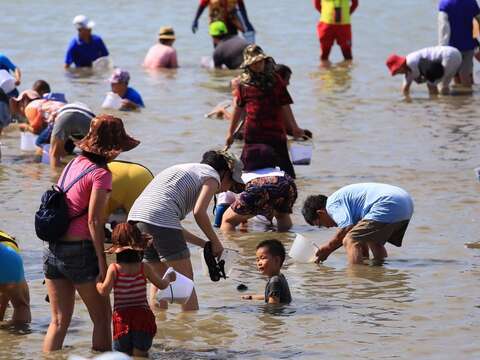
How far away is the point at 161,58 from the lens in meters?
20.7

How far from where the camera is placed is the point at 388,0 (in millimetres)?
30875

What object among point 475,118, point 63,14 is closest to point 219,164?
point 475,118

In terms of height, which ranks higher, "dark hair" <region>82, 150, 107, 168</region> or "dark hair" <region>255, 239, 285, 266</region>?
"dark hair" <region>82, 150, 107, 168</region>

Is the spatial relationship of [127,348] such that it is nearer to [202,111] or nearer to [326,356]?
[326,356]

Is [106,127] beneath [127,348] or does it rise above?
above

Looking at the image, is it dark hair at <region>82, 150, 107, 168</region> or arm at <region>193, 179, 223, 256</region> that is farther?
arm at <region>193, 179, 223, 256</region>

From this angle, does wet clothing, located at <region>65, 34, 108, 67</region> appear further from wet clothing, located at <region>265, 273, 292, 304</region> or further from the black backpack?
the black backpack

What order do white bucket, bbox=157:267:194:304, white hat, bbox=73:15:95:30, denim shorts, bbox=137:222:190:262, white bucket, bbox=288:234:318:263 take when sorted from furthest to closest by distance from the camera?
white hat, bbox=73:15:95:30
white bucket, bbox=288:234:318:263
denim shorts, bbox=137:222:190:262
white bucket, bbox=157:267:194:304

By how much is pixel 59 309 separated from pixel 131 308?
0.40m

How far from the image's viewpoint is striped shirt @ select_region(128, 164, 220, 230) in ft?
25.7

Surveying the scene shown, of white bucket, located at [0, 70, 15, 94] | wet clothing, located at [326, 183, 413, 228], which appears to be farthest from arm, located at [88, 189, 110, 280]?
white bucket, located at [0, 70, 15, 94]

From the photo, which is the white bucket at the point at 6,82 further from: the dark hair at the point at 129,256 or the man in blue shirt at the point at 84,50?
the dark hair at the point at 129,256

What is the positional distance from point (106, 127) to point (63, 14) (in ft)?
70.4

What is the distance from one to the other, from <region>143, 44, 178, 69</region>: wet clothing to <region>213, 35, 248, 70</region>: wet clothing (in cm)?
77
